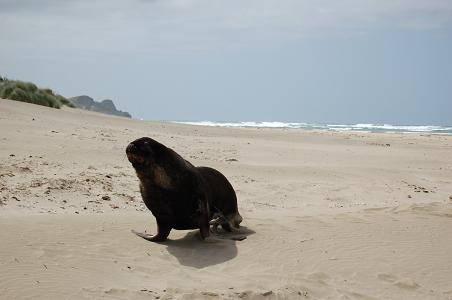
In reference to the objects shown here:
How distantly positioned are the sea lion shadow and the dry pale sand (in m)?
0.02

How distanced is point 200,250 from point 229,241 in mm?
531

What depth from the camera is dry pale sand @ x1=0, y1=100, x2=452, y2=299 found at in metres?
4.97

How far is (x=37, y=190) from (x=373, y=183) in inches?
280

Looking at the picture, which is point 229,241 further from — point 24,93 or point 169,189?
point 24,93

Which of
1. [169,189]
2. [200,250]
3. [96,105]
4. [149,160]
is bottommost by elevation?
[200,250]

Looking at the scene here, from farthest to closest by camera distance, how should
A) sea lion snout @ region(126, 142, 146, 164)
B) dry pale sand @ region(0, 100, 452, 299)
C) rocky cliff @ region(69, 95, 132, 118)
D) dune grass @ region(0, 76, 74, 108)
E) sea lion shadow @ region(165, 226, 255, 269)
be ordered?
rocky cliff @ region(69, 95, 132, 118)
dune grass @ region(0, 76, 74, 108)
sea lion snout @ region(126, 142, 146, 164)
sea lion shadow @ region(165, 226, 255, 269)
dry pale sand @ region(0, 100, 452, 299)

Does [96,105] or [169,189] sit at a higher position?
[96,105]

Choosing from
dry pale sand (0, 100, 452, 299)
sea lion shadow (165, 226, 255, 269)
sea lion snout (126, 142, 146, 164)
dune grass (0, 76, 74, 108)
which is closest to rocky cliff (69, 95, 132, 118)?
dune grass (0, 76, 74, 108)

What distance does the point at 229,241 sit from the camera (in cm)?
662

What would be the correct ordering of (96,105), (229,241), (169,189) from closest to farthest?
(169,189) < (229,241) < (96,105)

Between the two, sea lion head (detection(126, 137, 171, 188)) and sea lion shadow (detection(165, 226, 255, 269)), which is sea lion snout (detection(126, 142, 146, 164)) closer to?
sea lion head (detection(126, 137, 171, 188))

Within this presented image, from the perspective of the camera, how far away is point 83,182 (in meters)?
9.04

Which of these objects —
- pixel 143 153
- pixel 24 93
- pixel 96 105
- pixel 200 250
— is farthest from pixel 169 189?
pixel 96 105

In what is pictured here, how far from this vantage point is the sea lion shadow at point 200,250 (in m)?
5.78
